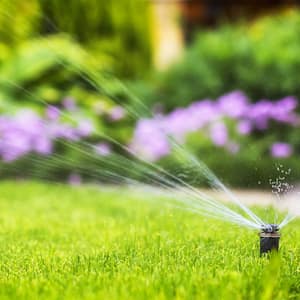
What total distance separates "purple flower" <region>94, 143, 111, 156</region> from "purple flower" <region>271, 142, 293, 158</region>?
5.03ft

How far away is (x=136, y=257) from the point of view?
359 centimetres

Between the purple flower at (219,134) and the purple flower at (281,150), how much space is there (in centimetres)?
45

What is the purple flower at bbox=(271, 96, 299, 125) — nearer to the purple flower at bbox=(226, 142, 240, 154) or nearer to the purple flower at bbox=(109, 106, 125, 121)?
the purple flower at bbox=(226, 142, 240, 154)

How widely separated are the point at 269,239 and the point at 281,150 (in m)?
3.79

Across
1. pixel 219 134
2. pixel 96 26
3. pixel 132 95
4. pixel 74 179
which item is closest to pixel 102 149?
pixel 74 179

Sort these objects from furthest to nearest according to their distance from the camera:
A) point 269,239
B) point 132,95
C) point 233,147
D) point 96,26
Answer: point 96,26
point 132,95
point 233,147
point 269,239

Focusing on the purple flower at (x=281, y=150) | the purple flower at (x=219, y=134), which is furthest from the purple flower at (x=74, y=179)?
the purple flower at (x=281, y=150)

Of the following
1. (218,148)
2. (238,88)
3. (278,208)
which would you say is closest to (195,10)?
(238,88)

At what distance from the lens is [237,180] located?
697cm

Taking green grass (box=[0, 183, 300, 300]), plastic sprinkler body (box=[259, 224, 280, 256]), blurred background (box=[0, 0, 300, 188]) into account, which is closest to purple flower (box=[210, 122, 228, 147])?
blurred background (box=[0, 0, 300, 188])

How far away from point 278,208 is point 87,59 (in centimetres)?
519

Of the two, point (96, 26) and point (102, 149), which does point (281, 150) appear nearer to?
point (102, 149)

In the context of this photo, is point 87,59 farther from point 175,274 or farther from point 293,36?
point 175,274

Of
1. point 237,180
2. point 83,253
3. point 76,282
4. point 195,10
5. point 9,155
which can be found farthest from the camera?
point 195,10
